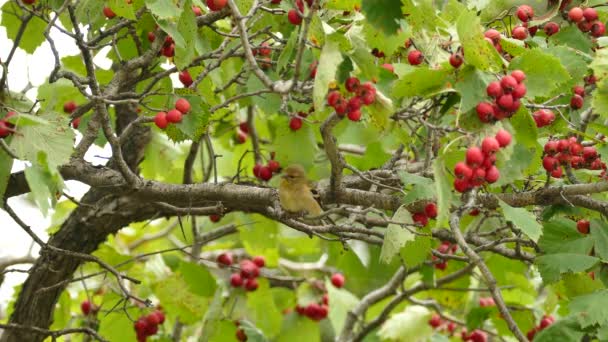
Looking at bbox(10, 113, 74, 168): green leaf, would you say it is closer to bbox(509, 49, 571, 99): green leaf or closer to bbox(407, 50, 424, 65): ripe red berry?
bbox(407, 50, 424, 65): ripe red berry

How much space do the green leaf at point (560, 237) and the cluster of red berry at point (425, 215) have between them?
1.86 ft

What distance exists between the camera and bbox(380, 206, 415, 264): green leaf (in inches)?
147

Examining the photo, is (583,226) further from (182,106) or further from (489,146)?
(182,106)

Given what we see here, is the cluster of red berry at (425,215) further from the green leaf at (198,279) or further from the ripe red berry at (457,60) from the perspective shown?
the green leaf at (198,279)

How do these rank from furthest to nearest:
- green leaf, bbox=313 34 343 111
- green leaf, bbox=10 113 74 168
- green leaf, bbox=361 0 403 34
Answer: green leaf, bbox=10 113 74 168
green leaf, bbox=313 34 343 111
green leaf, bbox=361 0 403 34

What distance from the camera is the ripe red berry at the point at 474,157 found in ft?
9.68

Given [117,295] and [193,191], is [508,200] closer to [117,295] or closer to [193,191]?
[193,191]

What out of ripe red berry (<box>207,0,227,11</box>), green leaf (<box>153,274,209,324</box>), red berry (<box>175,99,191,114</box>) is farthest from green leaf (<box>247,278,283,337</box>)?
ripe red berry (<box>207,0,227,11</box>)

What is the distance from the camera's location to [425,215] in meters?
3.91

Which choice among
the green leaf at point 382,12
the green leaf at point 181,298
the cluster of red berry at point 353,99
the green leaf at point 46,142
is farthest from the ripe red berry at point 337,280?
Answer: the green leaf at point 382,12

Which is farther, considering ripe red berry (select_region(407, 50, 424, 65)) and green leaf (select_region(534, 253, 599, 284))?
green leaf (select_region(534, 253, 599, 284))

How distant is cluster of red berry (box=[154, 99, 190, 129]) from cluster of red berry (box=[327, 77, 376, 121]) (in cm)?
81

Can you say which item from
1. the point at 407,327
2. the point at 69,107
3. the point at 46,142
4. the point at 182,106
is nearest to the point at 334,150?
the point at 182,106

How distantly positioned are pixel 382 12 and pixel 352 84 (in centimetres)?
42
